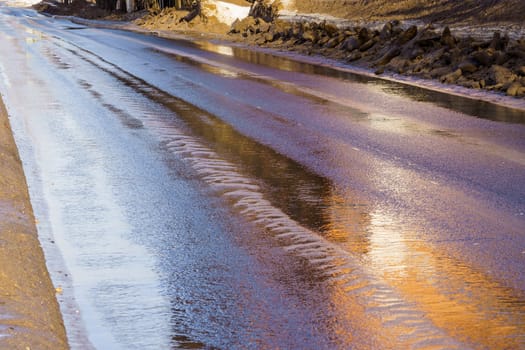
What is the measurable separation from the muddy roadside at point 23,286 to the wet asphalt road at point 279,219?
129mm

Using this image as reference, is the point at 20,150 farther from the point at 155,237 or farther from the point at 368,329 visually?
the point at 368,329

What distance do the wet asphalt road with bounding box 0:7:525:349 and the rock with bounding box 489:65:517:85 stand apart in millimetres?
2378

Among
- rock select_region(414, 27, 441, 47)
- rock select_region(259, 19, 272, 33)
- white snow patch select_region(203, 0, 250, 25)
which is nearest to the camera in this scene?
rock select_region(414, 27, 441, 47)

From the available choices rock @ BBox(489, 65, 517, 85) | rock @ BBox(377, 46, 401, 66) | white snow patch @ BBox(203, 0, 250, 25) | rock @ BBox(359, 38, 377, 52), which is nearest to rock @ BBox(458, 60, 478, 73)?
rock @ BBox(489, 65, 517, 85)

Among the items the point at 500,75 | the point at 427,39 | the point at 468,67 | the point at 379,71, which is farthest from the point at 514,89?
the point at 427,39

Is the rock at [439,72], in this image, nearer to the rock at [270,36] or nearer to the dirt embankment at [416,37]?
the dirt embankment at [416,37]

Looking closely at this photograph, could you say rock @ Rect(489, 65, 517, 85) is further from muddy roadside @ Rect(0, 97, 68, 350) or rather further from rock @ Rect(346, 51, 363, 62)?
muddy roadside @ Rect(0, 97, 68, 350)

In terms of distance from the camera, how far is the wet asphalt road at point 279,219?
Answer: 18.1ft

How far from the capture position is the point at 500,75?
18422 millimetres

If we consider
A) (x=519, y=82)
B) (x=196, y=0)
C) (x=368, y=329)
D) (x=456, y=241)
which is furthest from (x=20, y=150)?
(x=196, y=0)

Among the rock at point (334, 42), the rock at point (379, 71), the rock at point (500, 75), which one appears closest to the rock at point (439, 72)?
the rock at point (379, 71)

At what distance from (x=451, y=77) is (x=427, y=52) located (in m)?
3.74

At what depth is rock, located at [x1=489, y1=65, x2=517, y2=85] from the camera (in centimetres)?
1811

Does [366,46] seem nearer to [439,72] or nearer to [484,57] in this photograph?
[439,72]
